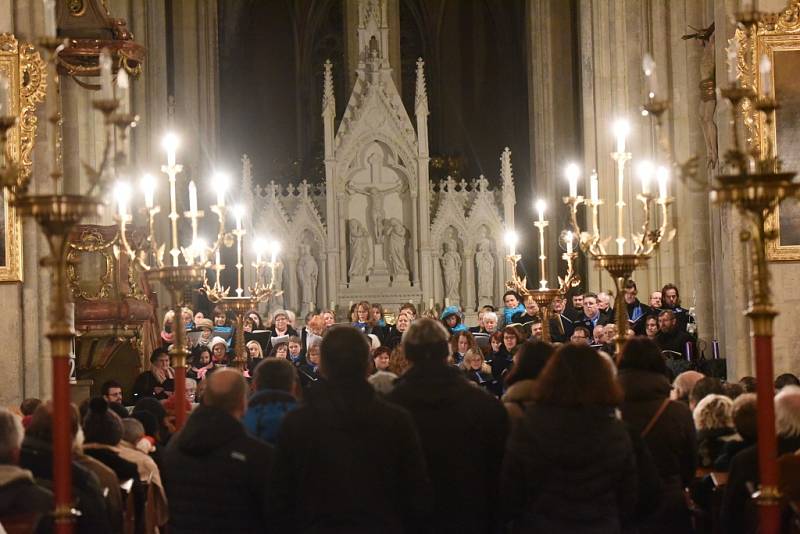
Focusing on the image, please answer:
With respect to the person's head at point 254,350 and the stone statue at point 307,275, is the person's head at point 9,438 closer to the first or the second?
the person's head at point 254,350

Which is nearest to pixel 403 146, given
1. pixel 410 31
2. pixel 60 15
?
pixel 410 31

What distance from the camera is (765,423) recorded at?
5.55 m

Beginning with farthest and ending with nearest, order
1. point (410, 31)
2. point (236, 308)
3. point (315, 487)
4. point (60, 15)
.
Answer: point (410, 31) → point (60, 15) → point (236, 308) → point (315, 487)

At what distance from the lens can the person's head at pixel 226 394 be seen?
18.1 feet

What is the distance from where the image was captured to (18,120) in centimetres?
1230

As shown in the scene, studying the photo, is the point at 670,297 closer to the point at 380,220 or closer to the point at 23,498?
the point at 380,220

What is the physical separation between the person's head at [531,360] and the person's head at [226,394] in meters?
1.25

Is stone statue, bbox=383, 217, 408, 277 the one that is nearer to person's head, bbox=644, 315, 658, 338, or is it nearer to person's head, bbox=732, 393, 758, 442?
person's head, bbox=644, 315, 658, 338

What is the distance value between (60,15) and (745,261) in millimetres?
6746

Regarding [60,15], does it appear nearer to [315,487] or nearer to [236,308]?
[236,308]

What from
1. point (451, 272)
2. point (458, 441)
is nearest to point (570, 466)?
point (458, 441)

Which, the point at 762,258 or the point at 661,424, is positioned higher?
the point at 762,258

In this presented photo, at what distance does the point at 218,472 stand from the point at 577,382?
1392mm

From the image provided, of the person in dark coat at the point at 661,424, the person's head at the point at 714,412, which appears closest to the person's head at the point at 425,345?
the person in dark coat at the point at 661,424
